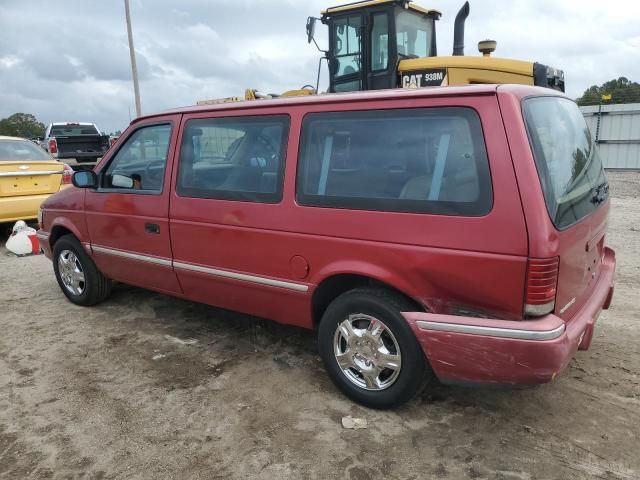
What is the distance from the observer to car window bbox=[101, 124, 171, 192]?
13.3 feet

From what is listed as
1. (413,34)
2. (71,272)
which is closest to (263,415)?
(71,272)

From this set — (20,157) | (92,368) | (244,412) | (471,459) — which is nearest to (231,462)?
(244,412)

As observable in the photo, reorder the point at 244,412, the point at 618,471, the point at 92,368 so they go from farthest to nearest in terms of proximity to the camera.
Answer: the point at 92,368
the point at 244,412
the point at 618,471

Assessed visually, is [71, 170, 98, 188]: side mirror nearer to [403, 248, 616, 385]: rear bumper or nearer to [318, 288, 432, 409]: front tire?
[318, 288, 432, 409]: front tire

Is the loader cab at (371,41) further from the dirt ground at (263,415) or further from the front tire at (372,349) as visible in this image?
the front tire at (372,349)

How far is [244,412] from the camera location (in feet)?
10.1

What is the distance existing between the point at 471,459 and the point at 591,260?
4.42 ft

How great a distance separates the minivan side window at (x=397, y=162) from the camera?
102 inches

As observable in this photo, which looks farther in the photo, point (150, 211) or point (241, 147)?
point (150, 211)

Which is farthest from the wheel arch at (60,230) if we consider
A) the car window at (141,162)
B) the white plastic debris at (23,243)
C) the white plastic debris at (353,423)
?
the white plastic debris at (353,423)

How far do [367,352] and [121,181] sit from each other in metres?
2.56

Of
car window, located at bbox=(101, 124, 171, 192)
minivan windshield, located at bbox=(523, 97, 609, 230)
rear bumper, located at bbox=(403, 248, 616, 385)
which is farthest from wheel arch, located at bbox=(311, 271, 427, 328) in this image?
car window, located at bbox=(101, 124, 171, 192)

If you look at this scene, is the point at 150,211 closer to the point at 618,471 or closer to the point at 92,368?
the point at 92,368

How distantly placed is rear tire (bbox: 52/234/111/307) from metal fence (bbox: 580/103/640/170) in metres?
15.4
